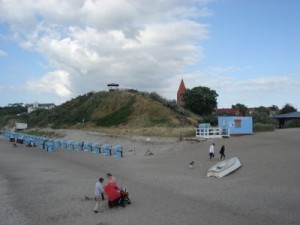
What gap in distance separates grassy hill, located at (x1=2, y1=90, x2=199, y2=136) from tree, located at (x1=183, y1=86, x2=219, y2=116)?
9651mm

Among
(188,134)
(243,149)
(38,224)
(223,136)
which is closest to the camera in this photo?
(38,224)

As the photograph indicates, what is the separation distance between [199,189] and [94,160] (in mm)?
15902

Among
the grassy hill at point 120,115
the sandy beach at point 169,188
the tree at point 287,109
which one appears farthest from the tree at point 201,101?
the sandy beach at point 169,188

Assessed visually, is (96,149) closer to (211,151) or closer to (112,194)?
(211,151)

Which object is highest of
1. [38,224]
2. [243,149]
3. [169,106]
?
[169,106]

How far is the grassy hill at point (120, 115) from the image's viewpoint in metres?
54.5

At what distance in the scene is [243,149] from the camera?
2816 centimetres

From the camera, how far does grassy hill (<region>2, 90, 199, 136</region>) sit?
5447 centimetres

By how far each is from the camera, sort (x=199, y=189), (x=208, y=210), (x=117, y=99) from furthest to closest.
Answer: (x=117, y=99), (x=199, y=189), (x=208, y=210)

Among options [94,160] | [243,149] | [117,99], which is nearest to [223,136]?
[243,149]

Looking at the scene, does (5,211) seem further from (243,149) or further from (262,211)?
(243,149)

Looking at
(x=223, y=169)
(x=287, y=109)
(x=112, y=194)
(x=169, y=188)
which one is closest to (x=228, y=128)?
(x=223, y=169)

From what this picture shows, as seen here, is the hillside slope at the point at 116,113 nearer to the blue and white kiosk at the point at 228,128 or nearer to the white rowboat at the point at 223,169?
the blue and white kiosk at the point at 228,128

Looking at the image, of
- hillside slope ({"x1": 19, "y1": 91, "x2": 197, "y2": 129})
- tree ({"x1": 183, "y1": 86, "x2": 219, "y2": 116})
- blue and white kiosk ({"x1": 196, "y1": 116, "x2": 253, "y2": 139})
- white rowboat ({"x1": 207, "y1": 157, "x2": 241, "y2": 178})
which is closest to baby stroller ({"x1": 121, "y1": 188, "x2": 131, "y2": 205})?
white rowboat ({"x1": 207, "y1": 157, "x2": 241, "y2": 178})
